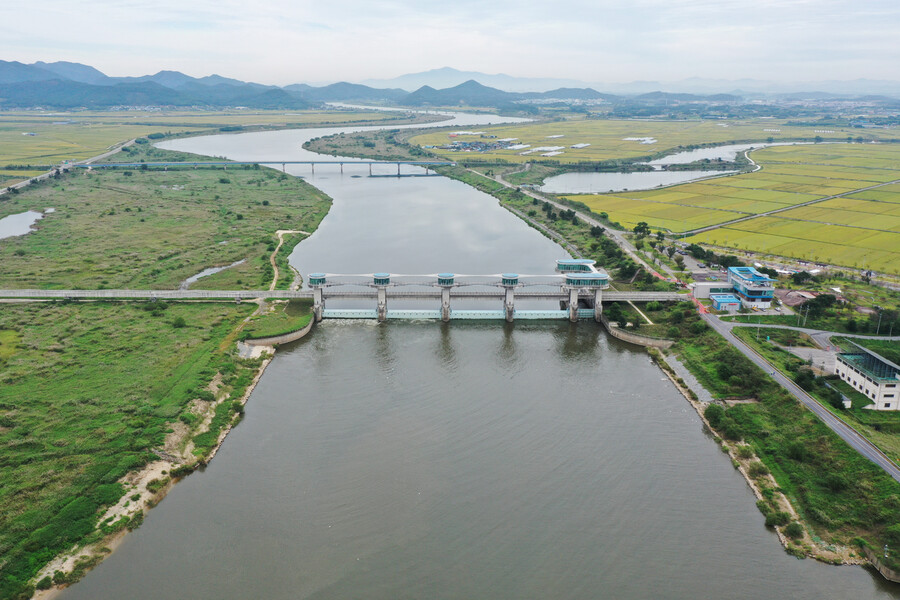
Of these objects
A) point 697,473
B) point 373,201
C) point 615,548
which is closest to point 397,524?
point 615,548

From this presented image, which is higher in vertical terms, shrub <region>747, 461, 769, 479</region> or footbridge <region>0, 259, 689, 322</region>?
footbridge <region>0, 259, 689, 322</region>

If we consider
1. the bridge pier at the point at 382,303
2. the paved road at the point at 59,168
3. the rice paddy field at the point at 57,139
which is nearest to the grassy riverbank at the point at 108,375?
the bridge pier at the point at 382,303

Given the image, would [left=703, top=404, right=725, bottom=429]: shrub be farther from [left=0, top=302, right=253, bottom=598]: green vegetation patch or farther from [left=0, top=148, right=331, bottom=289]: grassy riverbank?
[left=0, top=148, right=331, bottom=289]: grassy riverbank

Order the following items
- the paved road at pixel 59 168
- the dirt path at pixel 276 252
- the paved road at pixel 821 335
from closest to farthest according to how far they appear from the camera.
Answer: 1. the paved road at pixel 821 335
2. the dirt path at pixel 276 252
3. the paved road at pixel 59 168

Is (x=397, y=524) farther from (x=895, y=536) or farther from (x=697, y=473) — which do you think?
(x=895, y=536)

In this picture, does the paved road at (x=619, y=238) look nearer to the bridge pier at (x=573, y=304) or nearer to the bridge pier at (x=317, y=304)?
A: the bridge pier at (x=573, y=304)

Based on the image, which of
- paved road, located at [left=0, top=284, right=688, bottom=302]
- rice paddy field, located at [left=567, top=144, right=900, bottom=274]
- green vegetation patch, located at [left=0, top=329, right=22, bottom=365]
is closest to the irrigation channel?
paved road, located at [left=0, top=284, right=688, bottom=302]
